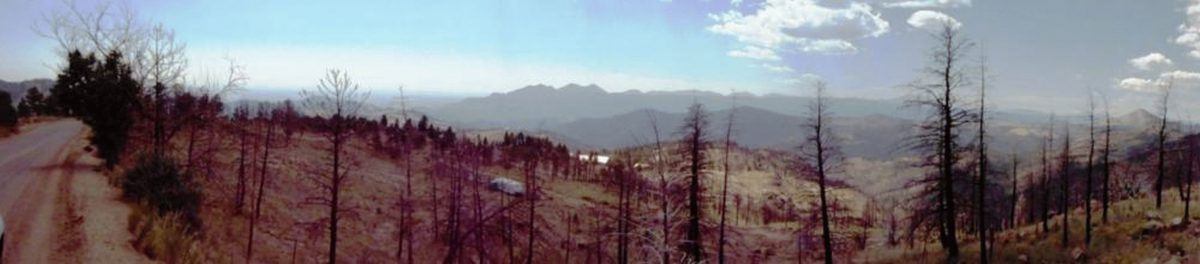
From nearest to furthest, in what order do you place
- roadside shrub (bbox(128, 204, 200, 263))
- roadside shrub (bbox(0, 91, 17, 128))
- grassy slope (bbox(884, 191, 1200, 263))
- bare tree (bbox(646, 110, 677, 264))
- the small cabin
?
bare tree (bbox(646, 110, 677, 264)) → roadside shrub (bbox(128, 204, 200, 263)) → grassy slope (bbox(884, 191, 1200, 263)) → roadside shrub (bbox(0, 91, 17, 128)) → the small cabin

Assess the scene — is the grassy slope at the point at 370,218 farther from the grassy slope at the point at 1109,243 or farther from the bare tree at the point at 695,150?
the grassy slope at the point at 1109,243

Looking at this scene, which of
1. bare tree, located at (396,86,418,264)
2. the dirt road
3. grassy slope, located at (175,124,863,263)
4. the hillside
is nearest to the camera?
the dirt road

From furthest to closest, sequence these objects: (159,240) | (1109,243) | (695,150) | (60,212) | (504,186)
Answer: (504,186) → (1109,243) → (695,150) → (60,212) → (159,240)

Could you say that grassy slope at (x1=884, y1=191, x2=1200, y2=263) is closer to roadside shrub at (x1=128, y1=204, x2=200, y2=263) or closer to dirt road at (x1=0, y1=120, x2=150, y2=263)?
roadside shrub at (x1=128, y1=204, x2=200, y2=263)

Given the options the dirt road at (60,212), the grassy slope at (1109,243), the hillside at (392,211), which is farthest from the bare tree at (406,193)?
the grassy slope at (1109,243)

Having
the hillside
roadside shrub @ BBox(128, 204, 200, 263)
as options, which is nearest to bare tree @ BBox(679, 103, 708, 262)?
the hillside

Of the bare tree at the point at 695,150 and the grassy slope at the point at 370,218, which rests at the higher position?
the bare tree at the point at 695,150

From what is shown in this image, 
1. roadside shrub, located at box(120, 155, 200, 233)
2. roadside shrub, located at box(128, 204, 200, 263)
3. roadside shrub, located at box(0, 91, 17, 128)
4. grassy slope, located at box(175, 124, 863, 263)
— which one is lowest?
grassy slope, located at box(175, 124, 863, 263)

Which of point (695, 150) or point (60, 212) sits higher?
point (695, 150)

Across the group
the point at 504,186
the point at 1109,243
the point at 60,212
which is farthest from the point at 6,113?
the point at 1109,243

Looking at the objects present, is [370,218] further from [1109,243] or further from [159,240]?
[1109,243]
